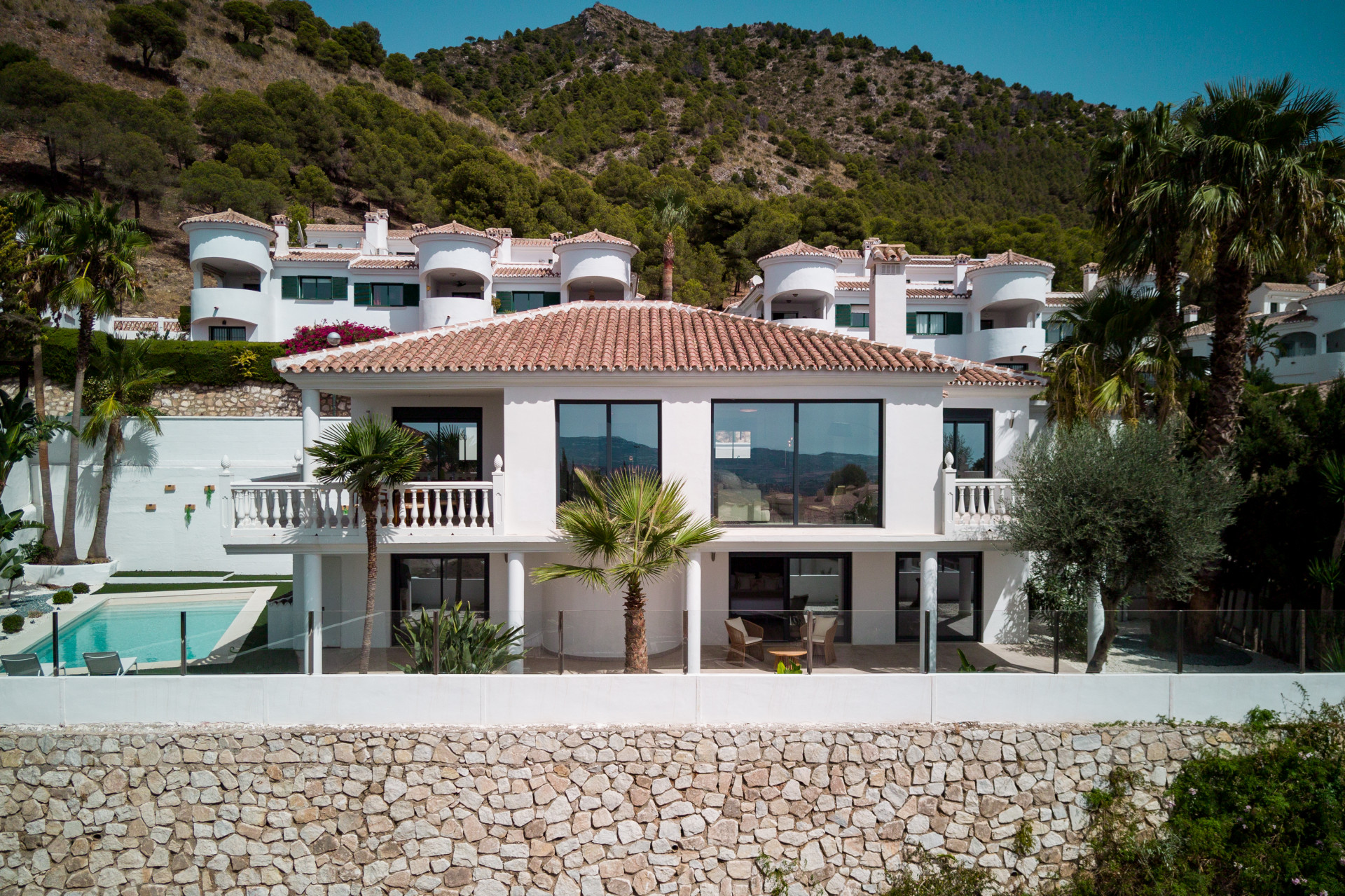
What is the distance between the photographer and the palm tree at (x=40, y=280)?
23609 millimetres

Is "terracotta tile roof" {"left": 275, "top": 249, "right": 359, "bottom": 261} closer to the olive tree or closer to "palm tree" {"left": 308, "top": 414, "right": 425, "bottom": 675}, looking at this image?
"palm tree" {"left": 308, "top": 414, "right": 425, "bottom": 675}

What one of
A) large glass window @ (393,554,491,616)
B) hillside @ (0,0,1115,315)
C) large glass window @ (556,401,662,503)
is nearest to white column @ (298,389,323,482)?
large glass window @ (393,554,491,616)

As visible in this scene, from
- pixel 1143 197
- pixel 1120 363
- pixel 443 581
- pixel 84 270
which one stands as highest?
pixel 84 270

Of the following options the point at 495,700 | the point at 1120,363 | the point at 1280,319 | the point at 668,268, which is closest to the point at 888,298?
the point at 1120,363

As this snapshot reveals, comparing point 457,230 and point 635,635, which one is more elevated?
point 457,230

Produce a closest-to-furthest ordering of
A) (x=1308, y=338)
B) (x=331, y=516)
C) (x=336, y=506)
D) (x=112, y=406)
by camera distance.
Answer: (x=336, y=506) < (x=331, y=516) < (x=112, y=406) < (x=1308, y=338)

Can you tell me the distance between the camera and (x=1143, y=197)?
1414cm

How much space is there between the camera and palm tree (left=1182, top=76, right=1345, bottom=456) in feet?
43.7

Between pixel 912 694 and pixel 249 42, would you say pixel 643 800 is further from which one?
pixel 249 42

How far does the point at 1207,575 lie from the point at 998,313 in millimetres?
29567

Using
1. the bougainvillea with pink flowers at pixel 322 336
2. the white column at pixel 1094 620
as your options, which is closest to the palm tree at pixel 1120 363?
the white column at pixel 1094 620

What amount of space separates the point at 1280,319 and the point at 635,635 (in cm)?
4233

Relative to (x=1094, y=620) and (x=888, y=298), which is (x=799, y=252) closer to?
(x=888, y=298)

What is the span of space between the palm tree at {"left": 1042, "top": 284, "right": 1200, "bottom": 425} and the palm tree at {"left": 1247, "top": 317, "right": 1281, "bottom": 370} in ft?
49.0
